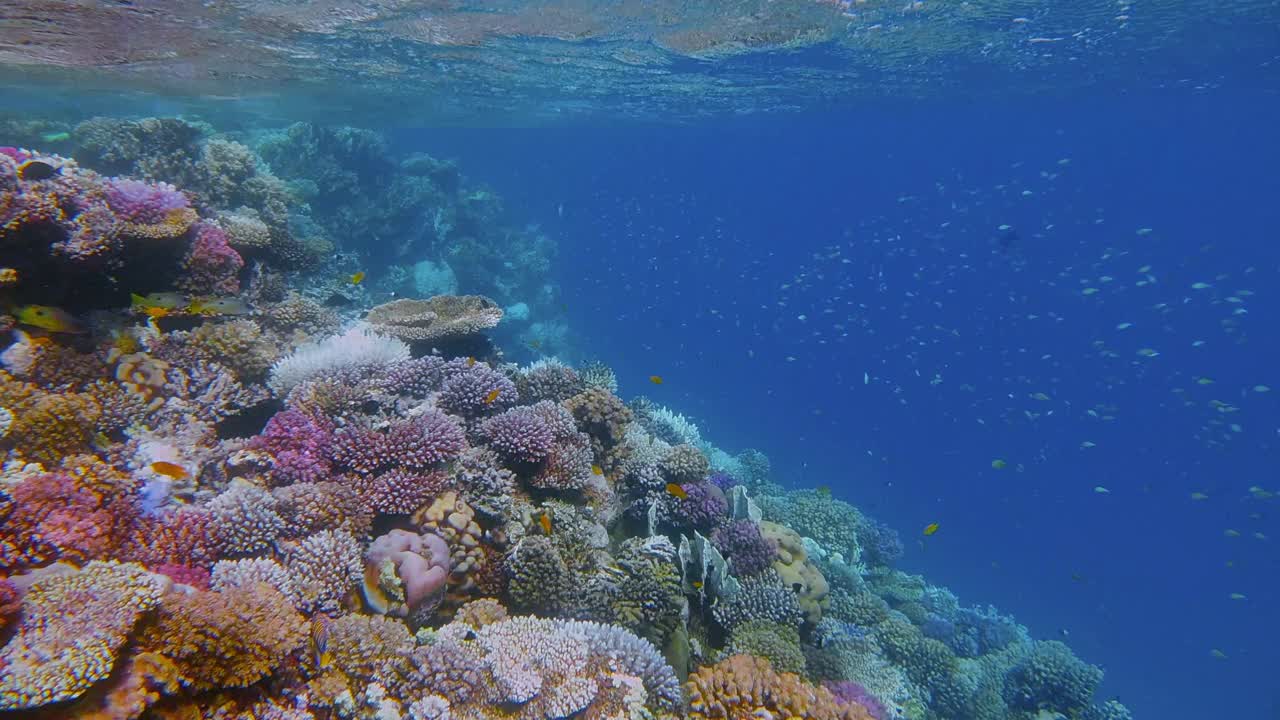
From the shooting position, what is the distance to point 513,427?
19.4 ft

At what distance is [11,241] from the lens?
18.1 ft

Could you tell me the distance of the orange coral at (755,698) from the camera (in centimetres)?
405

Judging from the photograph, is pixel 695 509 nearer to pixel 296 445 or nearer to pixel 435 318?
pixel 296 445

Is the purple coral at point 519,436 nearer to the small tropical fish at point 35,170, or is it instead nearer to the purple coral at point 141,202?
the purple coral at point 141,202

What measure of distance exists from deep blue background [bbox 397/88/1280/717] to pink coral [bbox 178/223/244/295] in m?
20.6

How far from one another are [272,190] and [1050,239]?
11168 centimetres

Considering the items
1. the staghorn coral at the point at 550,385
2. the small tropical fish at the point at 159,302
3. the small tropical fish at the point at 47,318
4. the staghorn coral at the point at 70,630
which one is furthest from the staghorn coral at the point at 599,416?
the small tropical fish at the point at 47,318

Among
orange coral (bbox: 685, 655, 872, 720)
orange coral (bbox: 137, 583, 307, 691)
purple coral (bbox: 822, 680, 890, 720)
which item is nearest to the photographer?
orange coral (bbox: 137, 583, 307, 691)

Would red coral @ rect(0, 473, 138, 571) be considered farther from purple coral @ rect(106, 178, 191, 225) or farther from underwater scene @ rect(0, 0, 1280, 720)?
purple coral @ rect(106, 178, 191, 225)

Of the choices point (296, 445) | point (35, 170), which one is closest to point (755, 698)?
point (296, 445)

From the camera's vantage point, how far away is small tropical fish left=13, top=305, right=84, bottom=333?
17.0 feet

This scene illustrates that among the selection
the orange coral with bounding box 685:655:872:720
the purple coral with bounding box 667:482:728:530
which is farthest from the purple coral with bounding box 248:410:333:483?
the purple coral with bounding box 667:482:728:530

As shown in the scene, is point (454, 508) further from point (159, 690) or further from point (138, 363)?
point (138, 363)

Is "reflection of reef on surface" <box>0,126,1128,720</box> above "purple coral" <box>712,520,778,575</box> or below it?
above
